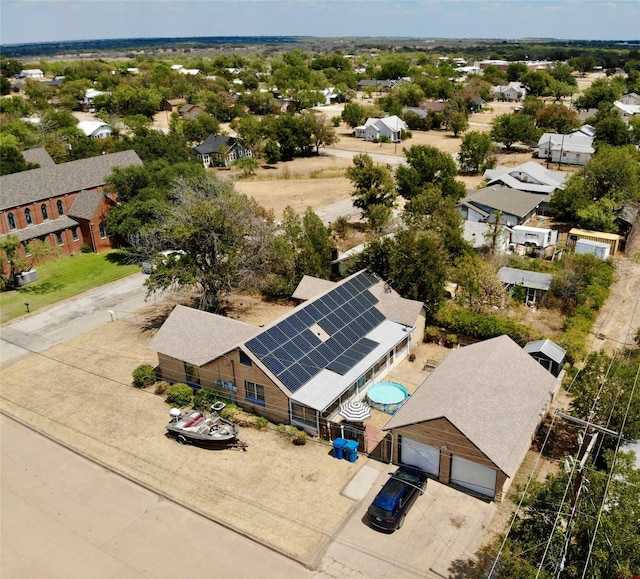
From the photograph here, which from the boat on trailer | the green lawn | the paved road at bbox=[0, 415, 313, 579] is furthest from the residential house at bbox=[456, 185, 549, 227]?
A: the paved road at bbox=[0, 415, 313, 579]

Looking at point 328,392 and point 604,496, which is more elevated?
point 604,496

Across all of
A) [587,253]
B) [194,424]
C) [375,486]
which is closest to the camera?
[375,486]

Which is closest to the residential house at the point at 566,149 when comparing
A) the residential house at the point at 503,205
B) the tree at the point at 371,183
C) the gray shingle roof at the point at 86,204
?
the residential house at the point at 503,205

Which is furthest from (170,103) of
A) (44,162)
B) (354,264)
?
(354,264)

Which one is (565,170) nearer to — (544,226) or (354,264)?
(544,226)

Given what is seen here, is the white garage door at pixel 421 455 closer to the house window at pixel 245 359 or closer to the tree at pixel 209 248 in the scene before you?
the house window at pixel 245 359

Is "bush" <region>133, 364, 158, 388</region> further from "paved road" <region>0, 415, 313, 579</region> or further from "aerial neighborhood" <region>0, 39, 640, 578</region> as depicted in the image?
"paved road" <region>0, 415, 313, 579</region>
